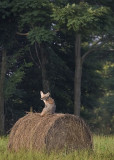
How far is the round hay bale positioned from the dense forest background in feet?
25.3

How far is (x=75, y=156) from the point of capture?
14570mm

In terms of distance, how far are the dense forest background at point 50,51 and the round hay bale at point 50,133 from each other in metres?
7.72

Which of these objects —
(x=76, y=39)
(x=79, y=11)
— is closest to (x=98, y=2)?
(x=76, y=39)

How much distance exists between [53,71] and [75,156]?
20.4 m

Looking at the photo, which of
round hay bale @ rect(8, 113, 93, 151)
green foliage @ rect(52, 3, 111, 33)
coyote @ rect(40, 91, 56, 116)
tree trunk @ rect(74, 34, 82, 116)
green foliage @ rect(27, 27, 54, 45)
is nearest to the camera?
round hay bale @ rect(8, 113, 93, 151)

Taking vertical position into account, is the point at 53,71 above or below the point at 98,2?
below

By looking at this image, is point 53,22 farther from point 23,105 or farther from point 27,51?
point 23,105

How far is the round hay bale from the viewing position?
53.9 ft

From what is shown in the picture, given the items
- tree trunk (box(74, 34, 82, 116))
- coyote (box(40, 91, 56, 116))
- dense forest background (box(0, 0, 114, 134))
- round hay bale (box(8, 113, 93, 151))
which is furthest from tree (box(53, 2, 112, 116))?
round hay bale (box(8, 113, 93, 151))

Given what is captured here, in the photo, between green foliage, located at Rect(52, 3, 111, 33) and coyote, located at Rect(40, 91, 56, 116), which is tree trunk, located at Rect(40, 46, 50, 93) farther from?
coyote, located at Rect(40, 91, 56, 116)

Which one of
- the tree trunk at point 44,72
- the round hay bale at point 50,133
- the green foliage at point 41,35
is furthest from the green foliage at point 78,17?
the round hay bale at point 50,133

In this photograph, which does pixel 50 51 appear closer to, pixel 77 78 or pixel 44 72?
pixel 44 72

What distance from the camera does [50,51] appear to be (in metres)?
34.7

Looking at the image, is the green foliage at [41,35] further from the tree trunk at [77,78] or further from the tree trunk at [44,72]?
the tree trunk at [44,72]
